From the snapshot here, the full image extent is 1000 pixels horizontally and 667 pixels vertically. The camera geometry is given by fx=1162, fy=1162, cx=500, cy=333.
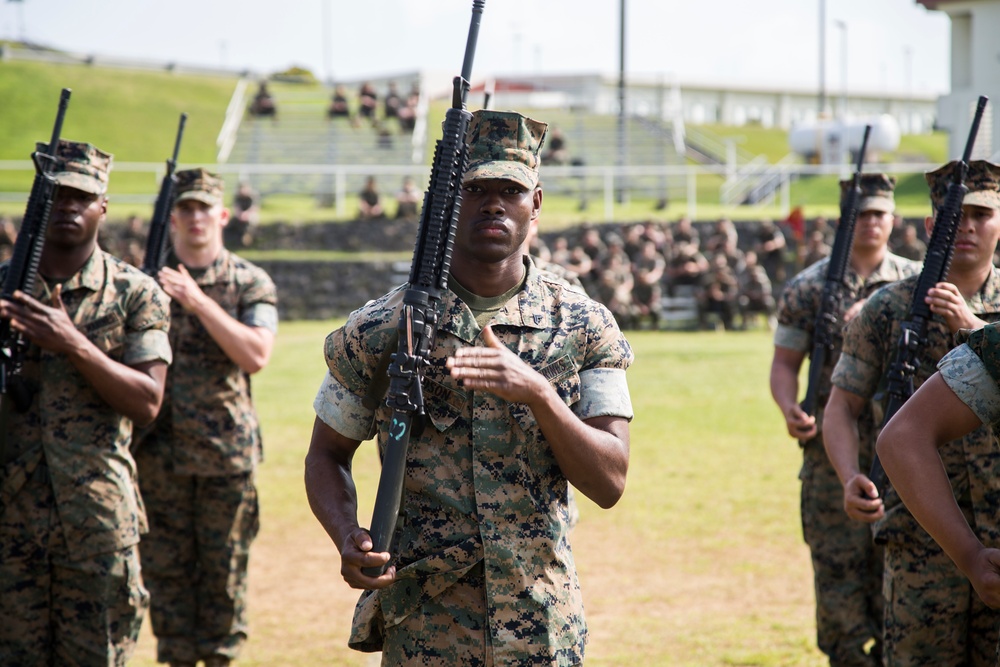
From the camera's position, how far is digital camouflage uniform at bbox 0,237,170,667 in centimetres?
444

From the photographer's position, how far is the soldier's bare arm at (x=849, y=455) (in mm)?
4445

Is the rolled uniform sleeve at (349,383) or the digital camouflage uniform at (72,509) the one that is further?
the digital camouflage uniform at (72,509)

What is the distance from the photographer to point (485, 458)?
3080 mm

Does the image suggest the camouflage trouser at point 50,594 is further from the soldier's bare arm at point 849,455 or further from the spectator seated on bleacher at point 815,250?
the spectator seated on bleacher at point 815,250

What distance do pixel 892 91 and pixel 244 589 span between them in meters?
83.8

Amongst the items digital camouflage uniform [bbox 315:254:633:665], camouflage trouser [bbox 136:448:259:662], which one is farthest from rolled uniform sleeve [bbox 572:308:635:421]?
camouflage trouser [bbox 136:448:259:662]

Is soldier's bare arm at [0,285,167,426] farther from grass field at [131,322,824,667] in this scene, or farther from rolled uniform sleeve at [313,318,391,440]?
grass field at [131,322,824,667]

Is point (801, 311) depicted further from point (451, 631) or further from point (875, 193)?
point (451, 631)

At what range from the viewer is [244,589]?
6.05 meters

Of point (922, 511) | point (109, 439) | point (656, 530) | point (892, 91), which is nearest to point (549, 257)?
point (656, 530)

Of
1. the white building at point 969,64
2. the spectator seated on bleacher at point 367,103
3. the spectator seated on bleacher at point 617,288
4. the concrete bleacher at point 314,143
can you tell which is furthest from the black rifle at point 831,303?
the spectator seated on bleacher at point 367,103

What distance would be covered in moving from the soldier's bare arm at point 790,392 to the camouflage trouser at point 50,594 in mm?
3260

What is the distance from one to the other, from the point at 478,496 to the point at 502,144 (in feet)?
3.11

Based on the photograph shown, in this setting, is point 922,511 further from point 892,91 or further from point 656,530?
point 892,91
